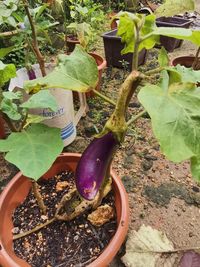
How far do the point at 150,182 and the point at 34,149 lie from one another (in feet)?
2.25

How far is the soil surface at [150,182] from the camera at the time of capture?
1013mm

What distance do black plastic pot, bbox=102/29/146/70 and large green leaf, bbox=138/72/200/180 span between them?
1.37 metres

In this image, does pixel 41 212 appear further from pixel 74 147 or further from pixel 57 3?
pixel 57 3

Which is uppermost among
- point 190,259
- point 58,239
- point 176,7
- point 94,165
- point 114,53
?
point 176,7

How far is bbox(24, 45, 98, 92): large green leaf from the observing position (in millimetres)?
559

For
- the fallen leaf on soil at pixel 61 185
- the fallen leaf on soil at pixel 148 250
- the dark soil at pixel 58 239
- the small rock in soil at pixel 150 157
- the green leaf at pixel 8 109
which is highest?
the green leaf at pixel 8 109

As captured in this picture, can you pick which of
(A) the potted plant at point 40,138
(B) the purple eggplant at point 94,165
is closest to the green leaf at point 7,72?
(A) the potted plant at point 40,138

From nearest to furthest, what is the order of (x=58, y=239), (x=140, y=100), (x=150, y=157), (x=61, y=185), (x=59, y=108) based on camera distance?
1. (x=140, y=100)
2. (x=58, y=239)
3. (x=61, y=185)
4. (x=59, y=108)
5. (x=150, y=157)

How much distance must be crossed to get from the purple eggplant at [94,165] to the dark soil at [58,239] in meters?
0.24

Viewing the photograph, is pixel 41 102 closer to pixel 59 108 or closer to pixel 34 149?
pixel 34 149

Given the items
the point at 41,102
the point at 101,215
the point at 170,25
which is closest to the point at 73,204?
the point at 101,215

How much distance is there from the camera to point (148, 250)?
0.89 meters

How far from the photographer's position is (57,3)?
224 centimetres

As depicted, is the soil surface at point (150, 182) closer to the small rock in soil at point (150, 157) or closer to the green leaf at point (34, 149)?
the small rock in soil at point (150, 157)
